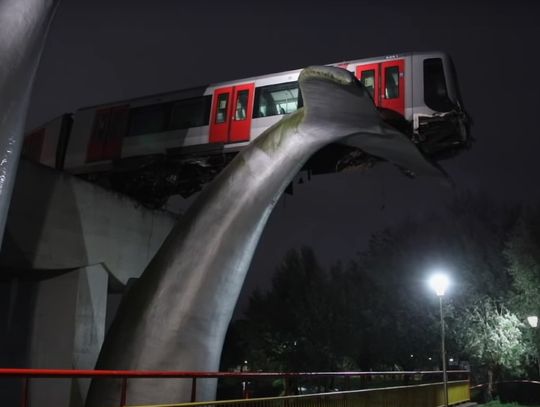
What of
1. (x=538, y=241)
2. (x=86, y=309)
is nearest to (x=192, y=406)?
(x=86, y=309)

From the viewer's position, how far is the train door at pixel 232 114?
16.2 m

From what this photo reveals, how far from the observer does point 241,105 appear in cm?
1634

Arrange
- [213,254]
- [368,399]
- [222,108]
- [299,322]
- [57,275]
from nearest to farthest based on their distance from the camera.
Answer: [368,399]
[213,254]
[57,275]
[222,108]
[299,322]

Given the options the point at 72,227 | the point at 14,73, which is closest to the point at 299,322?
the point at 72,227

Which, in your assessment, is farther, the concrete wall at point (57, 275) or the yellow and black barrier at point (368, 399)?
the concrete wall at point (57, 275)

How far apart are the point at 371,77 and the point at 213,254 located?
634 cm

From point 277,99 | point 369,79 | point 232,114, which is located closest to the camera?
point 369,79

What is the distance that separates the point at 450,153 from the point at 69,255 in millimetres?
10244

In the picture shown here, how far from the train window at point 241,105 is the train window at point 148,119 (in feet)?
8.19

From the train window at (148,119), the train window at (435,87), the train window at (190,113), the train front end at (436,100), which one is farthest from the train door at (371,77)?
the train window at (148,119)

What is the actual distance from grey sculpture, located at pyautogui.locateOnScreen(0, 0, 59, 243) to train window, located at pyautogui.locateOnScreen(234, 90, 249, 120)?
28.5 feet

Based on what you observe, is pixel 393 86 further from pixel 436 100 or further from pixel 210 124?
pixel 210 124

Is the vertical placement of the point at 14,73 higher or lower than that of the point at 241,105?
lower

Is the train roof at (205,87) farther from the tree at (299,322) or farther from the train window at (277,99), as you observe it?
the tree at (299,322)
